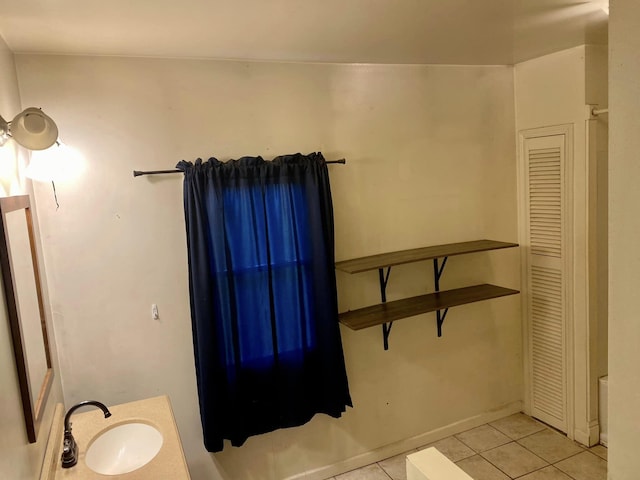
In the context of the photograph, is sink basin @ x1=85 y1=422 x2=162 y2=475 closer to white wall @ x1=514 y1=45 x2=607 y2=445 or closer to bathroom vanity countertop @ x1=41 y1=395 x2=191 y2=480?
bathroom vanity countertop @ x1=41 y1=395 x2=191 y2=480

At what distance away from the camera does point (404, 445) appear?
3.19 m

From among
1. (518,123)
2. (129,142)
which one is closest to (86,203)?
(129,142)

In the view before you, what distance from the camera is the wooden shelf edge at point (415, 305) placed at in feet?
8.98

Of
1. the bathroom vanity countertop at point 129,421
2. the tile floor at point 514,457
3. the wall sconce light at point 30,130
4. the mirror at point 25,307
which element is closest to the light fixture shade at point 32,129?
the wall sconce light at point 30,130

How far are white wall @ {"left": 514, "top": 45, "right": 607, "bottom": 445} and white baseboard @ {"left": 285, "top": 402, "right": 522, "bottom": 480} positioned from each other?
0.50 metres

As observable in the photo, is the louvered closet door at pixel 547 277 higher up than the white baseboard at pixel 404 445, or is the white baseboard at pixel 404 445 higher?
the louvered closet door at pixel 547 277

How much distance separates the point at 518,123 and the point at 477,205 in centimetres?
67

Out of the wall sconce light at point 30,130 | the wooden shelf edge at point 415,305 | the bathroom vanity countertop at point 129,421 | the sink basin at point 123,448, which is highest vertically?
the wall sconce light at point 30,130

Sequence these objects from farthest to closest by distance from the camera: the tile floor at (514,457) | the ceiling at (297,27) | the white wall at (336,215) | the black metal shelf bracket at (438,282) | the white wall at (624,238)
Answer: the black metal shelf bracket at (438,282)
the tile floor at (514,457)
the white wall at (336,215)
the ceiling at (297,27)
the white wall at (624,238)

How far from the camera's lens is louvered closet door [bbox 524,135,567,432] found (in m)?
3.16

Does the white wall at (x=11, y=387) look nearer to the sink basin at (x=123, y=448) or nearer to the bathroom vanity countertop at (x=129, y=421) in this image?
the bathroom vanity countertop at (x=129, y=421)

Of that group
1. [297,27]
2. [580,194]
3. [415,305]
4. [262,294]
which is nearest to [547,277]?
[580,194]

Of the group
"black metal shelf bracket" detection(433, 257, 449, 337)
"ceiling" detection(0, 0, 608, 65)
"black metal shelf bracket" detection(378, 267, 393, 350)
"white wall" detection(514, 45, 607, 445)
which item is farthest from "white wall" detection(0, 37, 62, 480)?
"white wall" detection(514, 45, 607, 445)

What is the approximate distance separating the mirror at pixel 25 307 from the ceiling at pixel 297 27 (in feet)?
2.36
